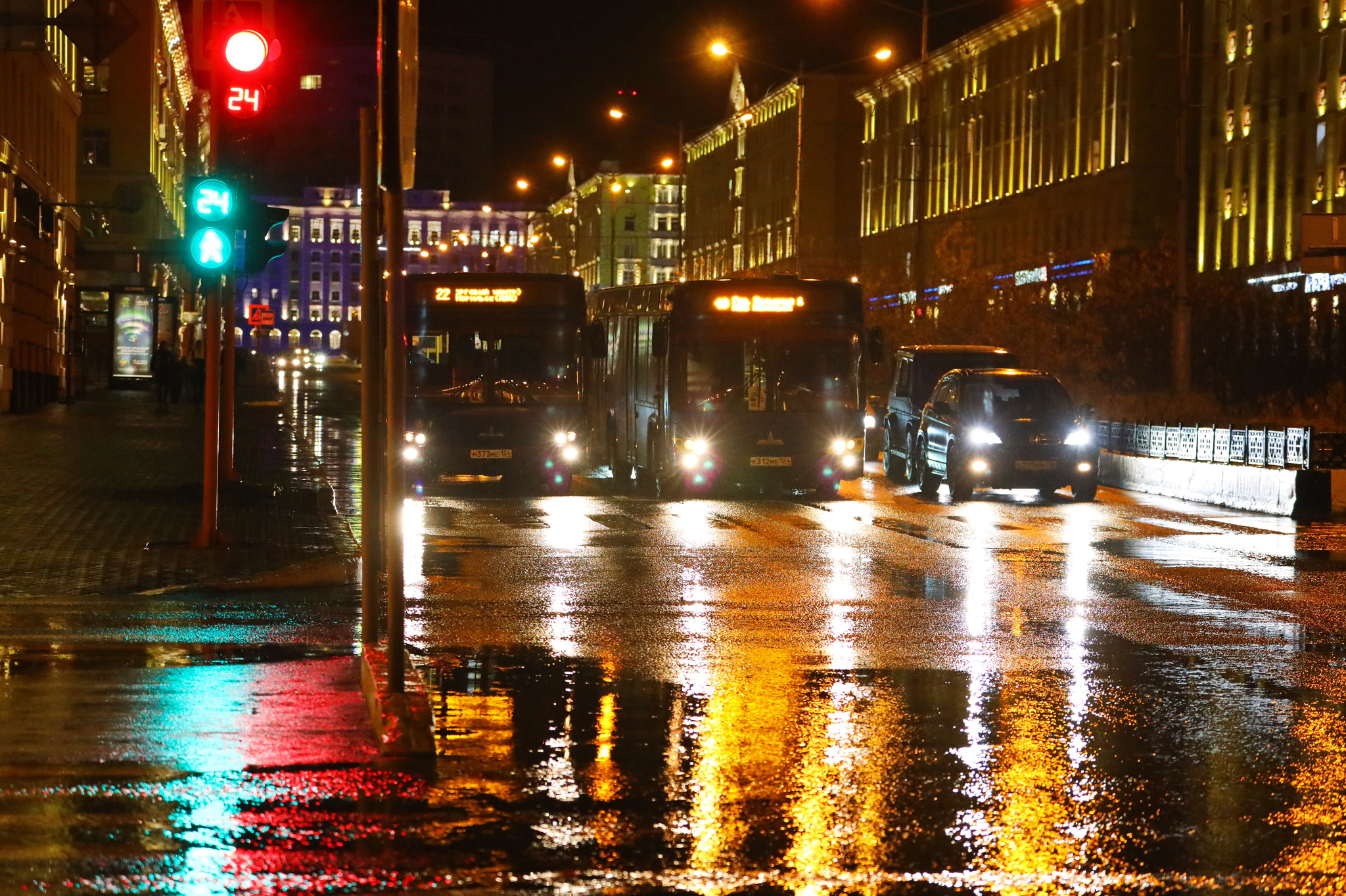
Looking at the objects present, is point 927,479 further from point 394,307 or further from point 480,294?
point 394,307

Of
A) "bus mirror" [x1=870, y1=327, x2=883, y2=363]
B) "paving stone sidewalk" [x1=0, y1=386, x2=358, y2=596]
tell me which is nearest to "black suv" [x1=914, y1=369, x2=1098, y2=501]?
"bus mirror" [x1=870, y1=327, x2=883, y2=363]

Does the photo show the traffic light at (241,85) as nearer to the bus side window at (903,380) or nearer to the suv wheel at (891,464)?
the suv wheel at (891,464)

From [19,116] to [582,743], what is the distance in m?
41.9

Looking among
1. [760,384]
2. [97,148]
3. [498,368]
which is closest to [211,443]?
[498,368]

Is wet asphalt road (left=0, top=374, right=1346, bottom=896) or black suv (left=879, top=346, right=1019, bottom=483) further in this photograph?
black suv (left=879, top=346, right=1019, bottom=483)

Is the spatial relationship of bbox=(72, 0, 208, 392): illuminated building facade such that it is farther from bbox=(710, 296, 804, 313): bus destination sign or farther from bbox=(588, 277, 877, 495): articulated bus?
bbox=(710, 296, 804, 313): bus destination sign

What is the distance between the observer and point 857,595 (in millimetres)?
14742

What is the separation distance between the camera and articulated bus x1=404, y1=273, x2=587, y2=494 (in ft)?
89.5

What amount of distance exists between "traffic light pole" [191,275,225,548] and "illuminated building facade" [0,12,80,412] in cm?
2523

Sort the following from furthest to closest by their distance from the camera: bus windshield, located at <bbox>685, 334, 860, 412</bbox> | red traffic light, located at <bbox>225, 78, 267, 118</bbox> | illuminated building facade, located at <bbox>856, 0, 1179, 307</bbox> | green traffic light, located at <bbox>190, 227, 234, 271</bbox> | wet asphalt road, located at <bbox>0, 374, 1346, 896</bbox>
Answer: illuminated building facade, located at <bbox>856, 0, 1179, 307</bbox> < bus windshield, located at <bbox>685, 334, 860, 412</bbox> < red traffic light, located at <bbox>225, 78, 267, 118</bbox> < green traffic light, located at <bbox>190, 227, 234, 271</bbox> < wet asphalt road, located at <bbox>0, 374, 1346, 896</bbox>

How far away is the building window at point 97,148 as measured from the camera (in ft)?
247

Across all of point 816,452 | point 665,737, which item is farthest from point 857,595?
point 816,452

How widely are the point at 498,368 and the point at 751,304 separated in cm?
350

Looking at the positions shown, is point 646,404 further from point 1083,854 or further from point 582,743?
point 1083,854
